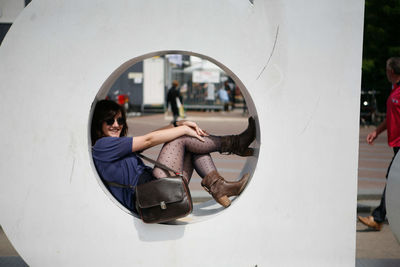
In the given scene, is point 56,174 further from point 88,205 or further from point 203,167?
point 203,167

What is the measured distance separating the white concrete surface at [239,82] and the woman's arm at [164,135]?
0.36 m

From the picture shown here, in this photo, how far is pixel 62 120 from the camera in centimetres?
341

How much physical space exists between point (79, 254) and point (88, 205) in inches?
13.9

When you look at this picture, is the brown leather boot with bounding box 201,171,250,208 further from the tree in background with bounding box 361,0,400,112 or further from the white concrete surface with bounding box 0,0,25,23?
the tree in background with bounding box 361,0,400,112

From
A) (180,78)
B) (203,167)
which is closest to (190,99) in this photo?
(180,78)

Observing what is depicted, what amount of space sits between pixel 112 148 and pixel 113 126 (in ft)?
1.03

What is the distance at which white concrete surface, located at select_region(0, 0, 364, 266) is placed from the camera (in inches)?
132

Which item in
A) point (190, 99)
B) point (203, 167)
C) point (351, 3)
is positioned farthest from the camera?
point (190, 99)

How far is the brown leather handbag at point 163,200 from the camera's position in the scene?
334 centimetres

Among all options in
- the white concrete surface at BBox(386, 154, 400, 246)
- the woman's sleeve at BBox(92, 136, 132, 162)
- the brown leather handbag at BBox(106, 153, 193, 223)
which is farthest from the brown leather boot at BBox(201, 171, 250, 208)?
the white concrete surface at BBox(386, 154, 400, 246)

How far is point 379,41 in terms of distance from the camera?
65.7 feet

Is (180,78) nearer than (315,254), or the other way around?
(315,254)

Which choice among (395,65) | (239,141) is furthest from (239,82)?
(395,65)

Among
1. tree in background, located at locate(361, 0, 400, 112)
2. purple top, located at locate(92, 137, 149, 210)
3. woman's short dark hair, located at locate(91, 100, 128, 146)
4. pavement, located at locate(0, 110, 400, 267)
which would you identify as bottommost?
pavement, located at locate(0, 110, 400, 267)
